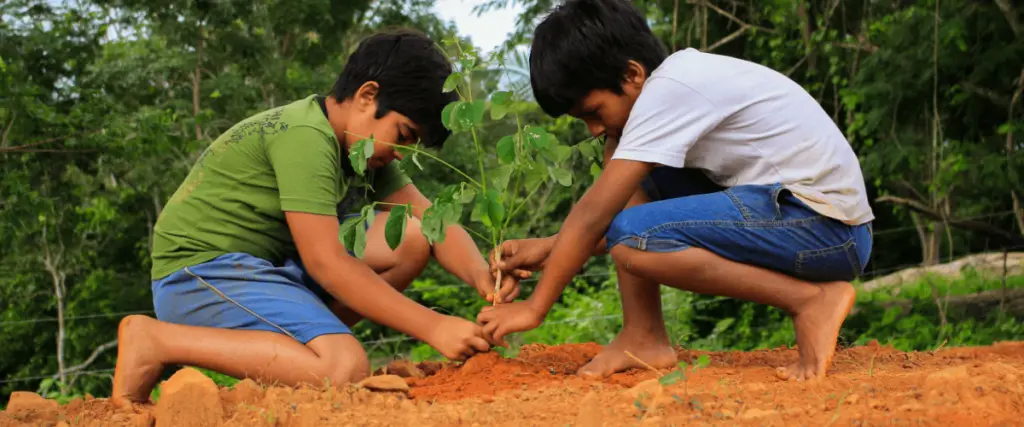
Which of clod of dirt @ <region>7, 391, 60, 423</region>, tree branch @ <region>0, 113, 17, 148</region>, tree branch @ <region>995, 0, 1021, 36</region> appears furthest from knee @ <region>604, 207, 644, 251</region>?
tree branch @ <region>0, 113, 17, 148</region>

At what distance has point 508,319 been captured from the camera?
2.67 metres

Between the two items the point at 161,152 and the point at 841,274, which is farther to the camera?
the point at 161,152

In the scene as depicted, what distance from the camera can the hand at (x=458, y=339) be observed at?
109 inches

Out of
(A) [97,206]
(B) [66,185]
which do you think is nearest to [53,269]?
(A) [97,206]

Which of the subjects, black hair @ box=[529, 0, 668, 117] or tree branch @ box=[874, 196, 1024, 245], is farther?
tree branch @ box=[874, 196, 1024, 245]

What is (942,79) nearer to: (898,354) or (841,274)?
(898,354)

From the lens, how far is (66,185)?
5953mm

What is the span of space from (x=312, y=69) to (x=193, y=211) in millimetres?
4759

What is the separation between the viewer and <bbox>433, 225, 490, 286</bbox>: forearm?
321 centimetres

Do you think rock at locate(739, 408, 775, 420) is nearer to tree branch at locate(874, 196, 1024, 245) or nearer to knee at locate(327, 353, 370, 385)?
knee at locate(327, 353, 370, 385)

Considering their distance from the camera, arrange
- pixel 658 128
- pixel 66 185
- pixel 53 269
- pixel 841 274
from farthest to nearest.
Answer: pixel 53 269, pixel 66 185, pixel 841 274, pixel 658 128

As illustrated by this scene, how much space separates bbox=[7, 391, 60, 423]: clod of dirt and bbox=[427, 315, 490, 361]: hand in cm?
102

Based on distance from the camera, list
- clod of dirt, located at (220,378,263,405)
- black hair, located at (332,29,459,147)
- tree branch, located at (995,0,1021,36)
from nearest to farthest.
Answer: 1. clod of dirt, located at (220,378,263,405)
2. black hair, located at (332,29,459,147)
3. tree branch, located at (995,0,1021,36)

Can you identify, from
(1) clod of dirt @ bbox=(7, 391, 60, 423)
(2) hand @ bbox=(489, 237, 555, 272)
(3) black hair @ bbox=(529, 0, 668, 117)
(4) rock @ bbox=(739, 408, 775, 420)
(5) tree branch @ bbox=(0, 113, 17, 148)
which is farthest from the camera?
(5) tree branch @ bbox=(0, 113, 17, 148)
